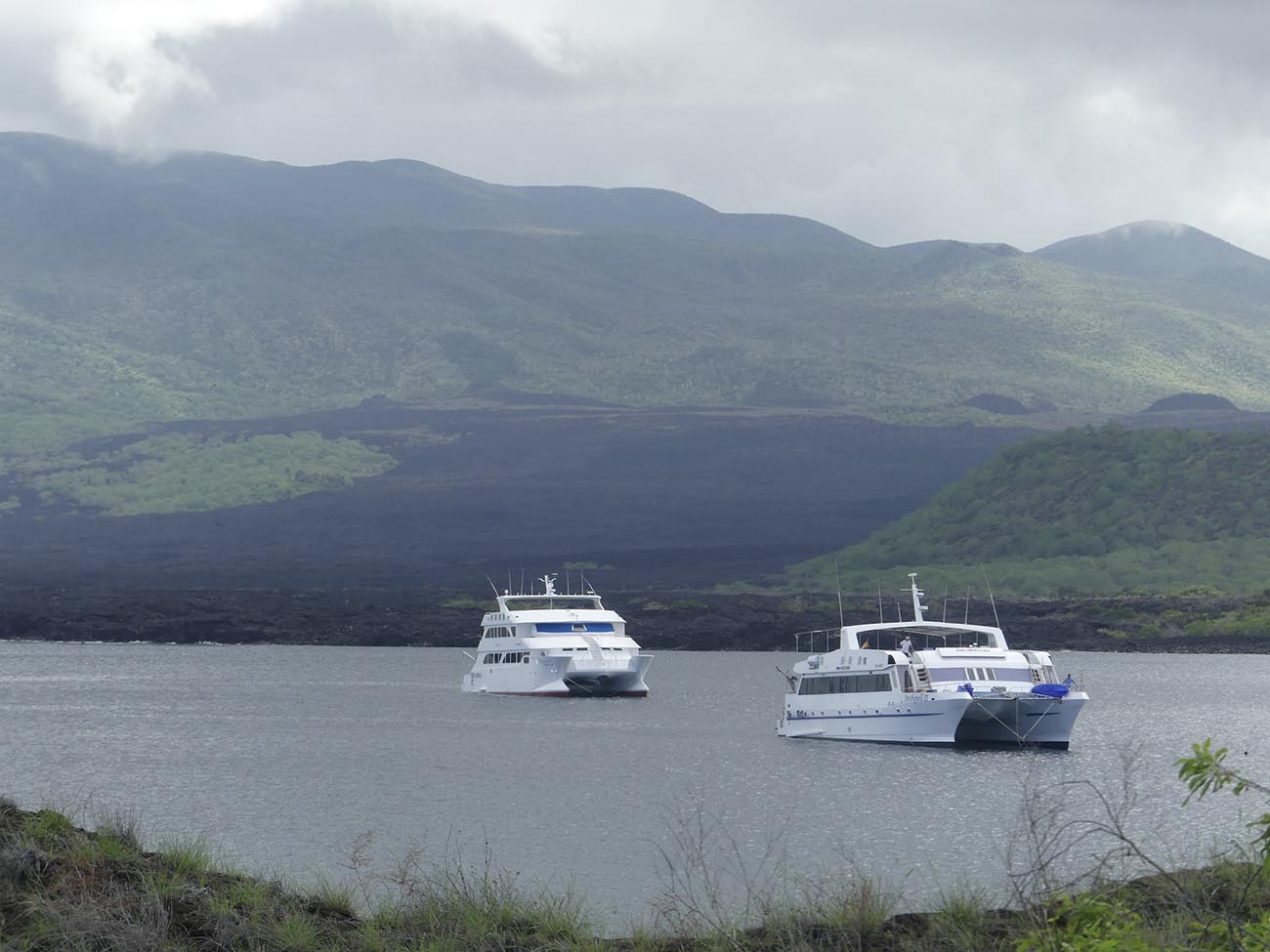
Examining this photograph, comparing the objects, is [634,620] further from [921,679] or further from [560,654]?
[921,679]

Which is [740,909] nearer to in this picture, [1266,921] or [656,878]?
[656,878]

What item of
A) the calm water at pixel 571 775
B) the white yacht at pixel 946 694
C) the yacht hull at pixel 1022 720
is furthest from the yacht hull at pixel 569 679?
the yacht hull at pixel 1022 720

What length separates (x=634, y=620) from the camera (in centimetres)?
16638

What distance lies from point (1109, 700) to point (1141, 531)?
108 metres

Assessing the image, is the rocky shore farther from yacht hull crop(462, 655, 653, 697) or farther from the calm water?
yacht hull crop(462, 655, 653, 697)

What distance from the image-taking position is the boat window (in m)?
58.4

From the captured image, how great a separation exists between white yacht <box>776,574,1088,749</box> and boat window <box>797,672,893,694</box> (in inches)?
1.6

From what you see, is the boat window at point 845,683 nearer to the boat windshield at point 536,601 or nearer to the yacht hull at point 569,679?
the yacht hull at point 569,679

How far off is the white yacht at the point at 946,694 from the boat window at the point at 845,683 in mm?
41

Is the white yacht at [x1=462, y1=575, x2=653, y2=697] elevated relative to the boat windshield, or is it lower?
lower

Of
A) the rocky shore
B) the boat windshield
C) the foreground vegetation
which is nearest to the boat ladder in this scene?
the boat windshield

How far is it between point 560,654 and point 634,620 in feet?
263

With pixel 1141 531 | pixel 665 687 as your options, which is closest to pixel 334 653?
pixel 665 687

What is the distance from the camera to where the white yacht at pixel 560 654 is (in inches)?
3398
